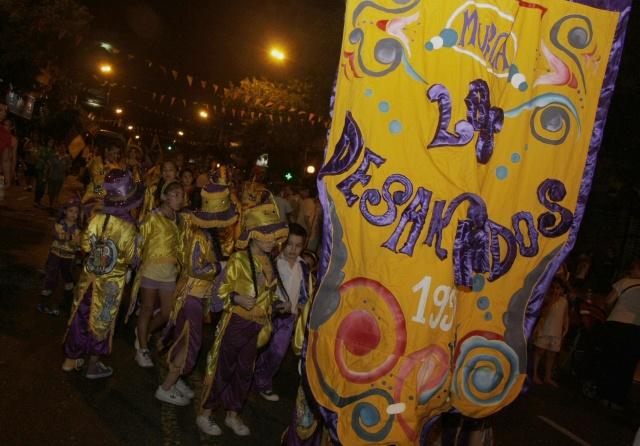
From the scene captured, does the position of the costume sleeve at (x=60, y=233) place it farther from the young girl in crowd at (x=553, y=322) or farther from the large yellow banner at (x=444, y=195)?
the young girl in crowd at (x=553, y=322)

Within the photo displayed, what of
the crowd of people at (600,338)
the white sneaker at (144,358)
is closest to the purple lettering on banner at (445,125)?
the white sneaker at (144,358)

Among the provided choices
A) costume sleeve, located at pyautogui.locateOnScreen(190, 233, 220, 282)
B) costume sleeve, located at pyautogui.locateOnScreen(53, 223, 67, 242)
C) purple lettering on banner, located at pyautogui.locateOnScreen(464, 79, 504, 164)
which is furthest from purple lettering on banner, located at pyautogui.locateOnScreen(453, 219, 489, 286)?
costume sleeve, located at pyautogui.locateOnScreen(53, 223, 67, 242)

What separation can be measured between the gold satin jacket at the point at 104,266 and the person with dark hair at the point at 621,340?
6296 mm

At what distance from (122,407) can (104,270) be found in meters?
1.20

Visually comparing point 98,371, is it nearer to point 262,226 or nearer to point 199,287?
point 199,287

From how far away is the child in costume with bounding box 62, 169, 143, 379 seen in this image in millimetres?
5258

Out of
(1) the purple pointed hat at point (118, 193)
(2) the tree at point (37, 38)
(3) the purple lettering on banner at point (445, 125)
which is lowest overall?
(1) the purple pointed hat at point (118, 193)

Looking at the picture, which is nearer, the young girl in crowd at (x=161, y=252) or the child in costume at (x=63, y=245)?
the young girl in crowd at (x=161, y=252)

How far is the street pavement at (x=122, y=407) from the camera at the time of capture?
4555mm

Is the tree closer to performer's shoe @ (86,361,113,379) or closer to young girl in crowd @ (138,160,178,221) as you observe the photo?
young girl in crowd @ (138,160,178,221)

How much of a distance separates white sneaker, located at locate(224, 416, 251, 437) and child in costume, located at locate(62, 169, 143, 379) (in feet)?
4.58

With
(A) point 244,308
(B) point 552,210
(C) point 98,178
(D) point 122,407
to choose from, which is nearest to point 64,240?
(C) point 98,178

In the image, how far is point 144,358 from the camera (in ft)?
19.8

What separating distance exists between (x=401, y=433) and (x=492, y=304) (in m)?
0.59
